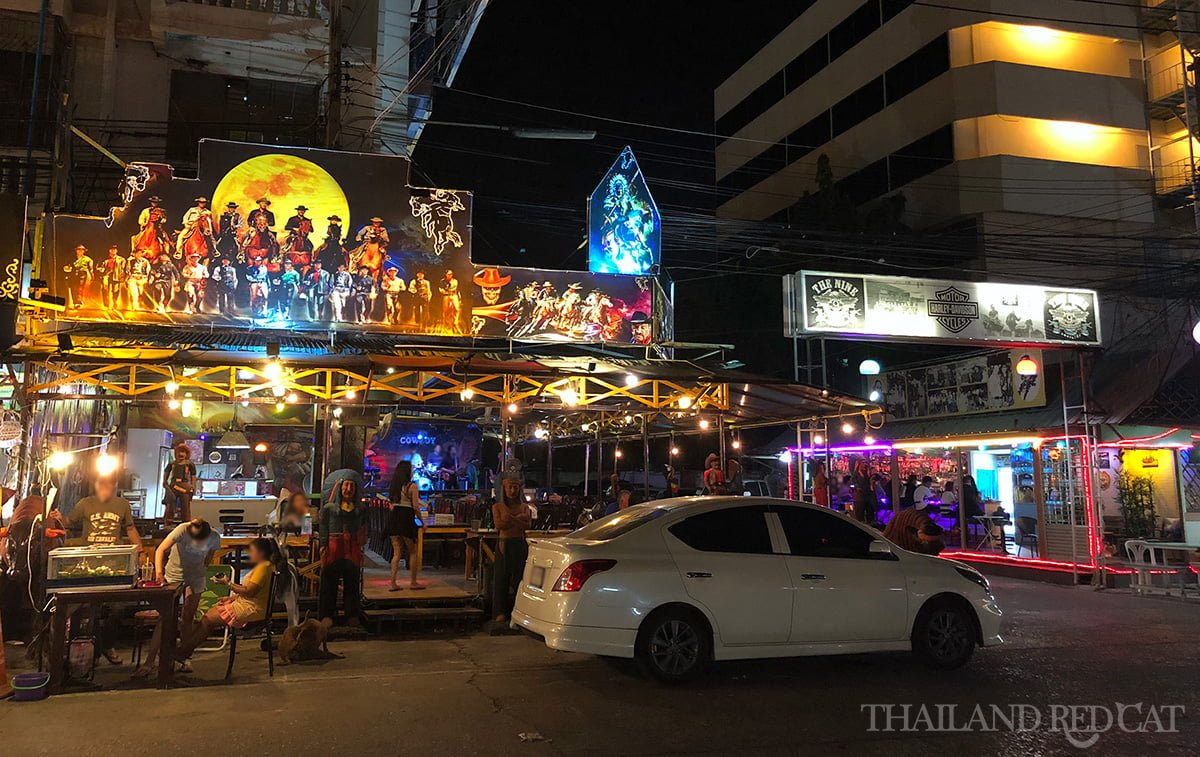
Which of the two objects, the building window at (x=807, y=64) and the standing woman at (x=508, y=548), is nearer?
the standing woman at (x=508, y=548)

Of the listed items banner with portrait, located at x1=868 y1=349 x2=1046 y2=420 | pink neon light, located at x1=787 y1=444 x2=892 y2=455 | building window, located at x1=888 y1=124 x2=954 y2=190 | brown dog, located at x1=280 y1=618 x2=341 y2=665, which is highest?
building window, located at x1=888 y1=124 x2=954 y2=190

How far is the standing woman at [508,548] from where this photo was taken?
10.3 metres

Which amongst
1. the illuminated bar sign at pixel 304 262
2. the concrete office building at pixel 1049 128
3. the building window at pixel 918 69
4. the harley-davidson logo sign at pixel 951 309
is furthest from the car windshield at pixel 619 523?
the building window at pixel 918 69

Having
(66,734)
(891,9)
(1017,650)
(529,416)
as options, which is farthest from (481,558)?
(891,9)

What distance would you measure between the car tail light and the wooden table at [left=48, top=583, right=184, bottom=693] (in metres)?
3.51

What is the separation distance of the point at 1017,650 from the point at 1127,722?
2.89 metres

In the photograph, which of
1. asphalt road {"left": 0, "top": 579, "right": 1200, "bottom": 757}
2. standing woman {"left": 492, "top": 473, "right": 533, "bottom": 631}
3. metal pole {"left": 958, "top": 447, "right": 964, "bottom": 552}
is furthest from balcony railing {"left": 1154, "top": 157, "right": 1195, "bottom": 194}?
standing woman {"left": 492, "top": 473, "right": 533, "bottom": 631}

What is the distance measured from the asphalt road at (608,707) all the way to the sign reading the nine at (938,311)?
786 cm

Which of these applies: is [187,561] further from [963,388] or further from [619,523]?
[963,388]

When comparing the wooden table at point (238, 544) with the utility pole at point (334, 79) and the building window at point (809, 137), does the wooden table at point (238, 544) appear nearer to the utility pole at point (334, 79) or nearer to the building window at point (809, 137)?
the utility pole at point (334, 79)

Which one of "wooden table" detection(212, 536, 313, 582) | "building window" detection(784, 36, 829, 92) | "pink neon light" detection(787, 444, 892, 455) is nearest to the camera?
"wooden table" detection(212, 536, 313, 582)

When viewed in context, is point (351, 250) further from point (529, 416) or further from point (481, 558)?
point (529, 416)

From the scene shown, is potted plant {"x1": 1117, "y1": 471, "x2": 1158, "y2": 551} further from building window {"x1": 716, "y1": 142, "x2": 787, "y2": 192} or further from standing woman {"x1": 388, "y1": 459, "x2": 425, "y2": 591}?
building window {"x1": 716, "y1": 142, "x2": 787, "y2": 192}

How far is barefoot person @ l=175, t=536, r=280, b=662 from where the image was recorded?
25.7 ft
